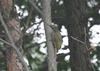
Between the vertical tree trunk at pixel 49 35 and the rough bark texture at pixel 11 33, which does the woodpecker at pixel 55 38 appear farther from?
the rough bark texture at pixel 11 33

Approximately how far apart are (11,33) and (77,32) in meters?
2.30

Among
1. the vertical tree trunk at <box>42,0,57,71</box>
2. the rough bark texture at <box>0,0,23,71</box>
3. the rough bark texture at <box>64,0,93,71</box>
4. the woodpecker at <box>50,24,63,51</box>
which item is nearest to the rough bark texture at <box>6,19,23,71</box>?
the rough bark texture at <box>0,0,23,71</box>

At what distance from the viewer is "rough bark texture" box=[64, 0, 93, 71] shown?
5016 mm

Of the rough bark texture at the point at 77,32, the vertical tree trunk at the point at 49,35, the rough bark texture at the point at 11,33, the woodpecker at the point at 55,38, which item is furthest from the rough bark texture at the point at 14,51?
the rough bark texture at the point at 77,32

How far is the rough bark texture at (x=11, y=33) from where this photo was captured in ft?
9.37

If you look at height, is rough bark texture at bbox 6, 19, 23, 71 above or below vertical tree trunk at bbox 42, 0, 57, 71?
below

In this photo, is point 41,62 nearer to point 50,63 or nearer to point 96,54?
point 96,54

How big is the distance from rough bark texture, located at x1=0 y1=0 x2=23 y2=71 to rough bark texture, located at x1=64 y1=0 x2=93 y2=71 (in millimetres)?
2037

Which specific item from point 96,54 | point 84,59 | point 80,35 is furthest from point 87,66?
point 96,54

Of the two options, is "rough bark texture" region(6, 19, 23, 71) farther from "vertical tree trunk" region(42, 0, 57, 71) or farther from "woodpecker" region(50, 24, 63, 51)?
"vertical tree trunk" region(42, 0, 57, 71)

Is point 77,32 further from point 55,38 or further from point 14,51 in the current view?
point 55,38

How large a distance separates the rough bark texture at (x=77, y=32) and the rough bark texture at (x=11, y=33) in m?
2.04

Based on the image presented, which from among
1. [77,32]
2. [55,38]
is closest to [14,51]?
[55,38]

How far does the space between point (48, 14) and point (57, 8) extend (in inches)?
180
